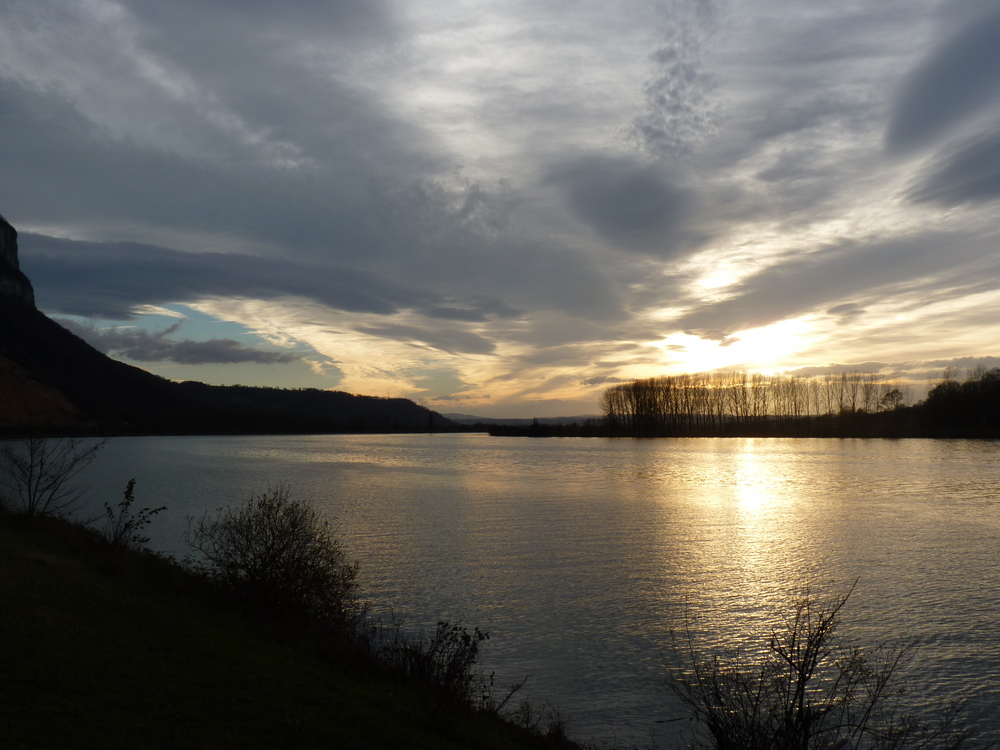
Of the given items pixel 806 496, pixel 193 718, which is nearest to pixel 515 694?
pixel 193 718

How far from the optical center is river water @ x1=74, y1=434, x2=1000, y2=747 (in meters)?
10.5

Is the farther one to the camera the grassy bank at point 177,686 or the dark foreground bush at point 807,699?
the grassy bank at point 177,686

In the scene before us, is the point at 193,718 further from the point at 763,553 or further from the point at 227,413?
the point at 227,413

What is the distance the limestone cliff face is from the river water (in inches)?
4736

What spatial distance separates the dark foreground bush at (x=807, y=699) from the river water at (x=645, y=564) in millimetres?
430

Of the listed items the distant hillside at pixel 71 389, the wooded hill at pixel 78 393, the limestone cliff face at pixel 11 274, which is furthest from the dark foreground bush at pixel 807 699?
the limestone cliff face at pixel 11 274

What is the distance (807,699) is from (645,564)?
8.82m

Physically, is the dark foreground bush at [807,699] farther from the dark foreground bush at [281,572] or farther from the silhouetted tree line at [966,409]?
the silhouetted tree line at [966,409]

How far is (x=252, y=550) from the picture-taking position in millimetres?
12672

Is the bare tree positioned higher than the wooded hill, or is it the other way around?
the wooded hill

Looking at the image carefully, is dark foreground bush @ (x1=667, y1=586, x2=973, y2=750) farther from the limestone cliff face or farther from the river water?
the limestone cliff face

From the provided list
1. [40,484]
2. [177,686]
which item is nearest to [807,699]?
[177,686]

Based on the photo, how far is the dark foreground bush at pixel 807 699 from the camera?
18.7 ft

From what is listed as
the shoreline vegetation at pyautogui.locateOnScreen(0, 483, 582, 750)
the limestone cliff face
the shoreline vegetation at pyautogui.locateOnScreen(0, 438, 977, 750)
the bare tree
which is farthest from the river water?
the limestone cliff face
